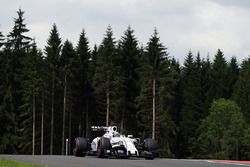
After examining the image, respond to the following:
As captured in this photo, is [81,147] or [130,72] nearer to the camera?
[81,147]

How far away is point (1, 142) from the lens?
68562 millimetres

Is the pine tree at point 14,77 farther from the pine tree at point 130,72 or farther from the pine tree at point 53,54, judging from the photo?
the pine tree at point 130,72

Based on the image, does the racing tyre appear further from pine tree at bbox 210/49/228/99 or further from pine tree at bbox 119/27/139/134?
pine tree at bbox 210/49/228/99

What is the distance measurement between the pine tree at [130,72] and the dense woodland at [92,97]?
88 millimetres

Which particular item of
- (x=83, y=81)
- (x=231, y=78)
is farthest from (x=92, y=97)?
(x=231, y=78)

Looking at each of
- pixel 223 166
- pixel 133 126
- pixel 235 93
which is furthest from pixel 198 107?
pixel 223 166

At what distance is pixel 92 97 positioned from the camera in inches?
3017

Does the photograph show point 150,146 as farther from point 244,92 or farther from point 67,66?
point 244,92

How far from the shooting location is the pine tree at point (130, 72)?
73.7 metres

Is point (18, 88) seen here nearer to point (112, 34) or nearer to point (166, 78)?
point (112, 34)

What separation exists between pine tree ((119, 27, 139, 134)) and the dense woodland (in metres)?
0.09

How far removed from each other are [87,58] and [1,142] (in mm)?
16915

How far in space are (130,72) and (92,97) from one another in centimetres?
612

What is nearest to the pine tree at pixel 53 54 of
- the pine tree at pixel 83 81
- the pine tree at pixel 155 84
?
the pine tree at pixel 83 81
